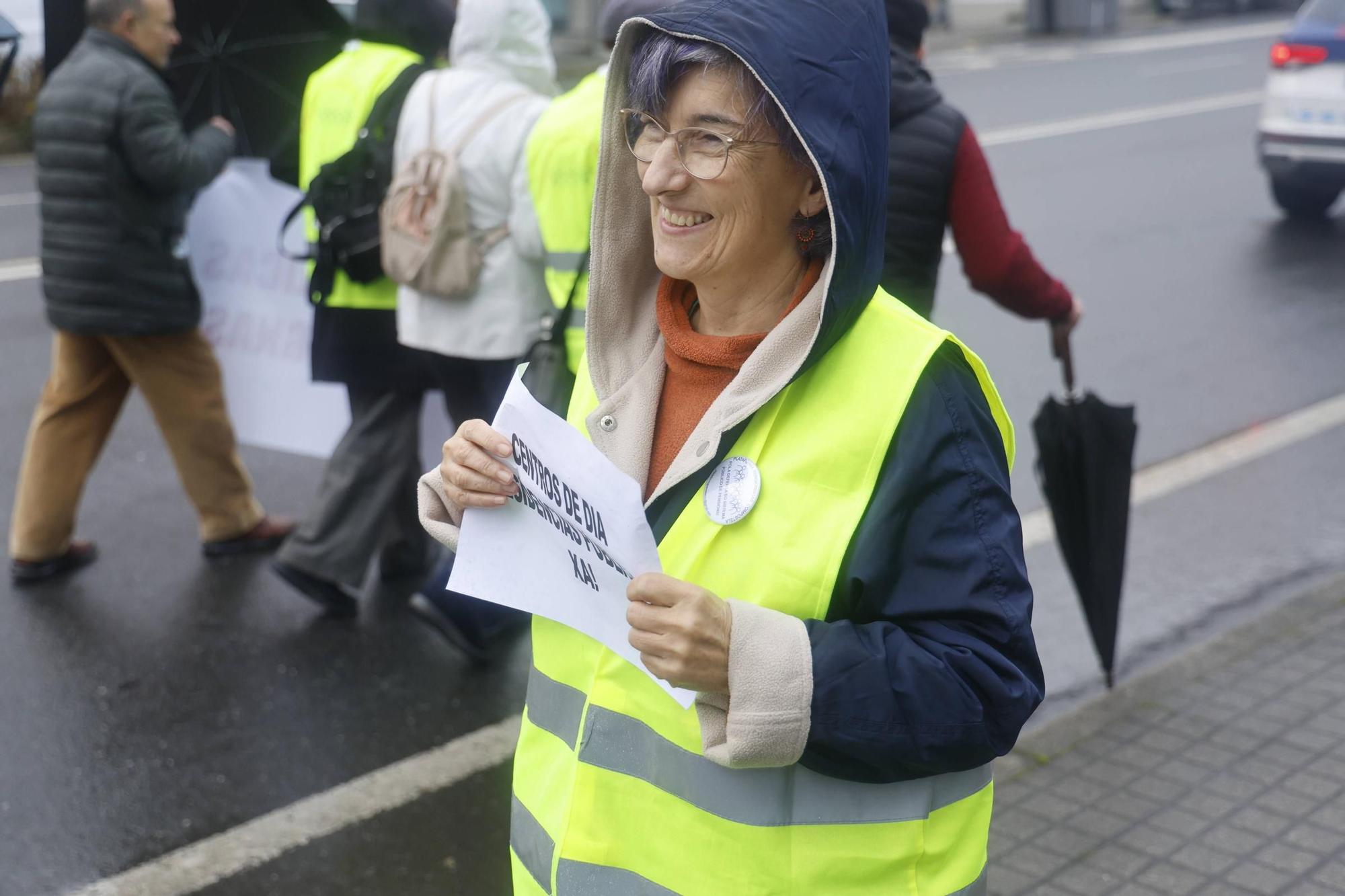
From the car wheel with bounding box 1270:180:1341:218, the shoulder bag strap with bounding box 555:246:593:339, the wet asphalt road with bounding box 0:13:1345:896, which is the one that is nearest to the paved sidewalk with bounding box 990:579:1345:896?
the wet asphalt road with bounding box 0:13:1345:896

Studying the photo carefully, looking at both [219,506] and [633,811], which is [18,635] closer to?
[219,506]

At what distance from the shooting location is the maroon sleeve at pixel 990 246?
159 inches

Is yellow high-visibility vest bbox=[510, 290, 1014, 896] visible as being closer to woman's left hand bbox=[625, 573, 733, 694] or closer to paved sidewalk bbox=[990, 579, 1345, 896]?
woman's left hand bbox=[625, 573, 733, 694]

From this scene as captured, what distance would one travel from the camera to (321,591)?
516 cm

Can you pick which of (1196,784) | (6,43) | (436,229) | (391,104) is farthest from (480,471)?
(391,104)

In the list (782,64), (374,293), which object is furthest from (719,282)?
(374,293)

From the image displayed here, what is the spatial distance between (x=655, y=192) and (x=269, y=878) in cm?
244

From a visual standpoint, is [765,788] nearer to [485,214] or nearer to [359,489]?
[485,214]

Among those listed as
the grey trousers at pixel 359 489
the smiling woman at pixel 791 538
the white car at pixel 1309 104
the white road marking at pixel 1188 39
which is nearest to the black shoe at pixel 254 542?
the grey trousers at pixel 359 489

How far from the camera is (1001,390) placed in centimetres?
774

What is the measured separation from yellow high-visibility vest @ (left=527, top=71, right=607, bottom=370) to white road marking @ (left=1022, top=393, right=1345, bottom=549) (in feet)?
7.66

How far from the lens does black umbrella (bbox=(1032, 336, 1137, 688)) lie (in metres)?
4.13

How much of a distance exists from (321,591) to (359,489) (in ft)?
1.19

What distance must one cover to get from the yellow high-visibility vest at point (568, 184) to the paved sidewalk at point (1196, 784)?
1692 millimetres
